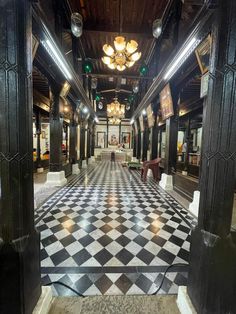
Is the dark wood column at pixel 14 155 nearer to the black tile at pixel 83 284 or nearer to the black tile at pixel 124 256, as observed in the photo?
the black tile at pixel 83 284

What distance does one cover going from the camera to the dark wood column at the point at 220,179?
3.61 ft

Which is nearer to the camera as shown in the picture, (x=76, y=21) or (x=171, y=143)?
(x=76, y=21)

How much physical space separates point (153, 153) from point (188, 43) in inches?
206

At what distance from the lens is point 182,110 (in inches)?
318

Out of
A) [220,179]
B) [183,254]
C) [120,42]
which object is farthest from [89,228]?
[120,42]

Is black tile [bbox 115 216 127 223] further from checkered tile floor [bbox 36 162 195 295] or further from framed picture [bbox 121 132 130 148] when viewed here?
framed picture [bbox 121 132 130 148]

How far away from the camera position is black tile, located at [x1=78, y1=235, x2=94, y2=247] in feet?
7.81

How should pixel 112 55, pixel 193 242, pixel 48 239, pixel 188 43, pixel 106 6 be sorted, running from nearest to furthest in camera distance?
pixel 193 242 < pixel 48 239 < pixel 188 43 < pixel 106 6 < pixel 112 55

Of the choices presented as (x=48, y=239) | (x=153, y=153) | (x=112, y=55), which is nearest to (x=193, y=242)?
(x=48, y=239)

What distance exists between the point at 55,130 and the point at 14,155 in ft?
15.4

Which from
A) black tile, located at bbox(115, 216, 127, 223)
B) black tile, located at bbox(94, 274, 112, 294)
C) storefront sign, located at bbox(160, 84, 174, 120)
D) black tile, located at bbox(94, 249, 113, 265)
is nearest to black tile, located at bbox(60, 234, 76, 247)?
black tile, located at bbox(94, 249, 113, 265)

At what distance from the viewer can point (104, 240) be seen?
8.07 feet

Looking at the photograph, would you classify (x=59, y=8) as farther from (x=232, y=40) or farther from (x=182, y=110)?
(x=182, y=110)

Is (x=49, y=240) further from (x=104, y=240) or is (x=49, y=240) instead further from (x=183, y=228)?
(x=183, y=228)
